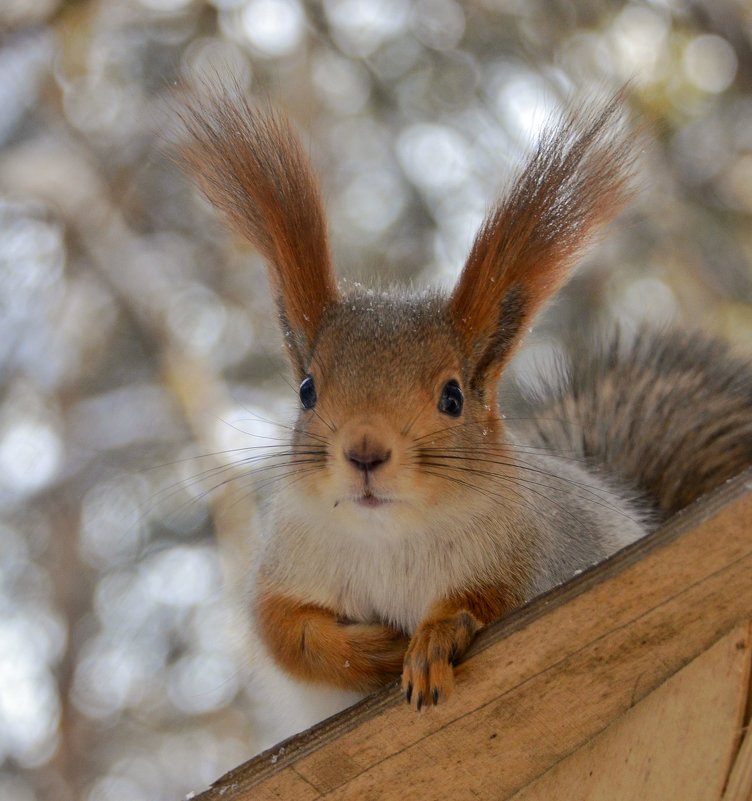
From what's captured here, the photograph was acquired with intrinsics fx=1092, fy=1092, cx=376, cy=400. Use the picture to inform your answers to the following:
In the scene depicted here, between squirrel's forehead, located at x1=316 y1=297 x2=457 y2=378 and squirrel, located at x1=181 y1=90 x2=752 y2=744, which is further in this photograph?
squirrel's forehead, located at x1=316 y1=297 x2=457 y2=378

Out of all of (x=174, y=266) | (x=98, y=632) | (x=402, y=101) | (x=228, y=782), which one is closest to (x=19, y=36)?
(x=174, y=266)

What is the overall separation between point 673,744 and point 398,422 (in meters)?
0.72

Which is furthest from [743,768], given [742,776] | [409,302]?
[409,302]

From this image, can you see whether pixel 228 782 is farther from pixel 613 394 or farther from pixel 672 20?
pixel 672 20

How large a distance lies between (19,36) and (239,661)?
3.67 metres

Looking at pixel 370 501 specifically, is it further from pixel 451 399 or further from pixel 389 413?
pixel 451 399

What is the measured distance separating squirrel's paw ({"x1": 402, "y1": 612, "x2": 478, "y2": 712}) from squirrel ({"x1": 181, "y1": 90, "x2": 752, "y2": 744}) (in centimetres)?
4

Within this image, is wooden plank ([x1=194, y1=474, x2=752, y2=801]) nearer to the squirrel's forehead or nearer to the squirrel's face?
the squirrel's face

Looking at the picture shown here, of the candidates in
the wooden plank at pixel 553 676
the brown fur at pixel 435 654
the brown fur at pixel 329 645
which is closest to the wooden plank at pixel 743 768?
the wooden plank at pixel 553 676

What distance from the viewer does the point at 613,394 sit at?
3.18 m

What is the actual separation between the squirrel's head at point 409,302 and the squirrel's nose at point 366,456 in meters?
0.03

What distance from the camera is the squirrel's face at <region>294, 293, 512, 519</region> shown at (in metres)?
1.88

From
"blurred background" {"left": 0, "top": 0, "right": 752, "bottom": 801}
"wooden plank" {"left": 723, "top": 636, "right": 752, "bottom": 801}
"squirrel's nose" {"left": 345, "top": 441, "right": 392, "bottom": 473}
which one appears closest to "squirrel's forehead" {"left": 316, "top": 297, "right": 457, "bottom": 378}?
"squirrel's nose" {"left": 345, "top": 441, "right": 392, "bottom": 473}

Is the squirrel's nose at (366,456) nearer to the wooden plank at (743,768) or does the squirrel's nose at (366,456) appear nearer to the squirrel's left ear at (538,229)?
the squirrel's left ear at (538,229)
